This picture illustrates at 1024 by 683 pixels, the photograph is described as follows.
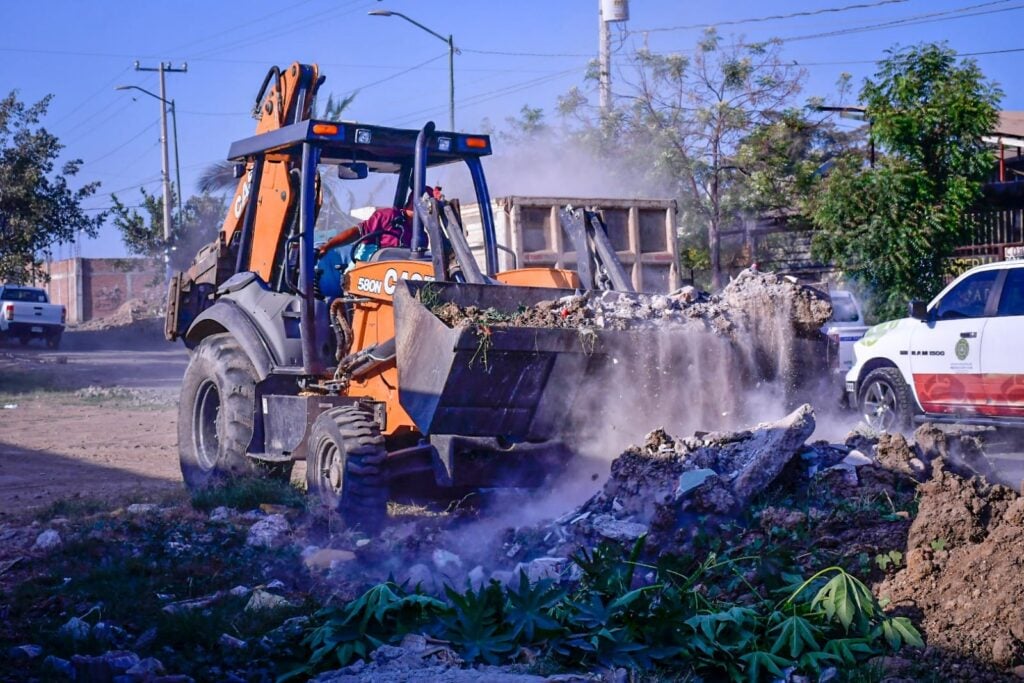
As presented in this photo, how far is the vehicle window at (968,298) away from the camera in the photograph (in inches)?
471

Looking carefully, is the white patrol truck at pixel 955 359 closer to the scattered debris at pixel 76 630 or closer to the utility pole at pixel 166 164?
the scattered debris at pixel 76 630

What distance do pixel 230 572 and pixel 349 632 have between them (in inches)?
73.2

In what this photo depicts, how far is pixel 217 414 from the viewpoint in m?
10.0

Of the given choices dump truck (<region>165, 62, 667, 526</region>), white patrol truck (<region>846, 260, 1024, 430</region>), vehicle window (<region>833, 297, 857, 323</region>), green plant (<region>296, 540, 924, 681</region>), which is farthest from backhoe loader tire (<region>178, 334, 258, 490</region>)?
vehicle window (<region>833, 297, 857, 323</region>)

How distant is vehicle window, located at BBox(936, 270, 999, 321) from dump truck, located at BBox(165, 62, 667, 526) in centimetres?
506

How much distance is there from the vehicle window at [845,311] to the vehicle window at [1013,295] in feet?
19.8

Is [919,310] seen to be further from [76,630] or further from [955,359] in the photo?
[76,630]

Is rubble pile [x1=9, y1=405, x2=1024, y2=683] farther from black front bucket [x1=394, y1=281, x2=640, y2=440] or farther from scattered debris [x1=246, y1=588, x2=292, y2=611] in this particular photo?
black front bucket [x1=394, y1=281, x2=640, y2=440]

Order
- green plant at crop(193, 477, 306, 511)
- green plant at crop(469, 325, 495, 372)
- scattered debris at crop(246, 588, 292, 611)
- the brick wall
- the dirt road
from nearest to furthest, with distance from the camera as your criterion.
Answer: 1. scattered debris at crop(246, 588, 292, 611)
2. green plant at crop(469, 325, 495, 372)
3. green plant at crop(193, 477, 306, 511)
4. the dirt road
5. the brick wall

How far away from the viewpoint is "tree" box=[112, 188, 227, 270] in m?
39.8

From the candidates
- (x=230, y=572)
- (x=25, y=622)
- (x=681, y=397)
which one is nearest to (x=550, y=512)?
(x=681, y=397)

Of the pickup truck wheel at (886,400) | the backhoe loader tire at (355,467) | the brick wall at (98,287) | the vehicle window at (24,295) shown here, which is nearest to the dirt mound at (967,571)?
the backhoe loader tire at (355,467)

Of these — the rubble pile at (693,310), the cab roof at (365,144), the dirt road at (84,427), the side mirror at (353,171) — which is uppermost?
the cab roof at (365,144)

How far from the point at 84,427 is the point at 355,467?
33.5ft
